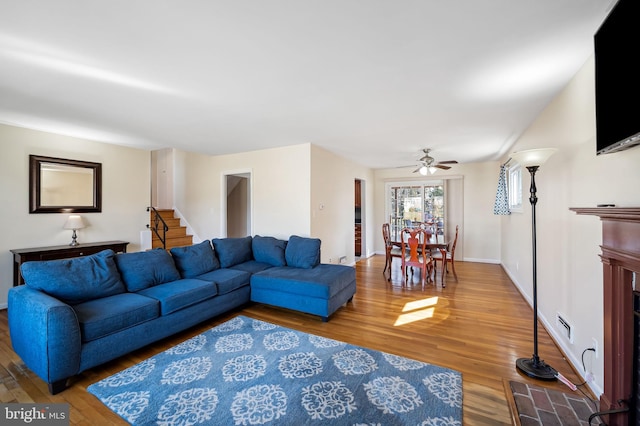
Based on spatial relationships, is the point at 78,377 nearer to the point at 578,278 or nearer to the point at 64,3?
the point at 64,3

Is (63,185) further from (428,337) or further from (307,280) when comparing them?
(428,337)

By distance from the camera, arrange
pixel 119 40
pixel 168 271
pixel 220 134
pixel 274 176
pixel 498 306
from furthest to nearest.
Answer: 1. pixel 274 176
2. pixel 220 134
3. pixel 498 306
4. pixel 168 271
5. pixel 119 40

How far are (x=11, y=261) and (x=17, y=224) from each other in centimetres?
52

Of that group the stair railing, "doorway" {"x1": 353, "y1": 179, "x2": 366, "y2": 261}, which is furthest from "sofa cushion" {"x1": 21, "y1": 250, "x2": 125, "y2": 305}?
"doorway" {"x1": 353, "y1": 179, "x2": 366, "y2": 261}

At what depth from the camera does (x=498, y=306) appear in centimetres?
355

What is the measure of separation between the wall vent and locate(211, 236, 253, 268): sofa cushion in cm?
394

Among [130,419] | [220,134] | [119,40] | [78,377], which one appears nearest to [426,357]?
[130,419]

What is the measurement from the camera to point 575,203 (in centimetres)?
220

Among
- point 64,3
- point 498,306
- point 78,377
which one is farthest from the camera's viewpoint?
point 498,306

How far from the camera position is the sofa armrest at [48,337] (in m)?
1.88

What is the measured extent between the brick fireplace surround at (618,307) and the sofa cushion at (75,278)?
4.02 m

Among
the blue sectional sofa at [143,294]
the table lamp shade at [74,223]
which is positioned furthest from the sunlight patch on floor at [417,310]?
the table lamp shade at [74,223]

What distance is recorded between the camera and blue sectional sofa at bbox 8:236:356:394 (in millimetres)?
1956

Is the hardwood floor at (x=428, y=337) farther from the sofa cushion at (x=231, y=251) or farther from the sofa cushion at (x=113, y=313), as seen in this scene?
the sofa cushion at (x=231, y=251)
